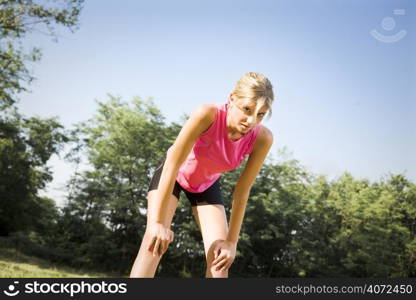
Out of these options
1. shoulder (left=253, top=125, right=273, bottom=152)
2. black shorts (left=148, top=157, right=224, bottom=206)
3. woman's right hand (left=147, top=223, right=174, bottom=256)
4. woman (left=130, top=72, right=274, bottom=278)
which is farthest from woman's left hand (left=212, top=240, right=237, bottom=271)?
shoulder (left=253, top=125, right=273, bottom=152)

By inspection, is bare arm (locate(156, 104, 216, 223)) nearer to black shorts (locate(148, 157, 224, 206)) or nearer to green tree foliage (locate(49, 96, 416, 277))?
black shorts (locate(148, 157, 224, 206))

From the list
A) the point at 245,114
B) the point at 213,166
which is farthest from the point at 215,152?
the point at 245,114

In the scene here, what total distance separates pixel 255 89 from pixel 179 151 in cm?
69

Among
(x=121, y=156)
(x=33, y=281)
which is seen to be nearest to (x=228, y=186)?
(x=121, y=156)

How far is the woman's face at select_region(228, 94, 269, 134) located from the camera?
276cm

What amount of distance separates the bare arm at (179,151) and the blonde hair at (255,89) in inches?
10.9

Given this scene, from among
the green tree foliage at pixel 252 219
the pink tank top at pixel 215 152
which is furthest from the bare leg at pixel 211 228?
the green tree foliage at pixel 252 219

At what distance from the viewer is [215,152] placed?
318 cm

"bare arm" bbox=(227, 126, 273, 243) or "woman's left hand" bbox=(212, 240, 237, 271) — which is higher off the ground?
"bare arm" bbox=(227, 126, 273, 243)

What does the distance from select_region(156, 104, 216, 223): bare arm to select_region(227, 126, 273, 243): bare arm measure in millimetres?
532

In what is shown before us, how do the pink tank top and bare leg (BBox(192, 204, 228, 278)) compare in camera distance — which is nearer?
the pink tank top

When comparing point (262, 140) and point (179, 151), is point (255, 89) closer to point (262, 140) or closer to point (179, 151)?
point (262, 140)

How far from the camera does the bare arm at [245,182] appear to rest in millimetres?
3133

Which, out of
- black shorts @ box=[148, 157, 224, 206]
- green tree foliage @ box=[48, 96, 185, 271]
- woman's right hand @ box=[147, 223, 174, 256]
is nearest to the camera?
woman's right hand @ box=[147, 223, 174, 256]
